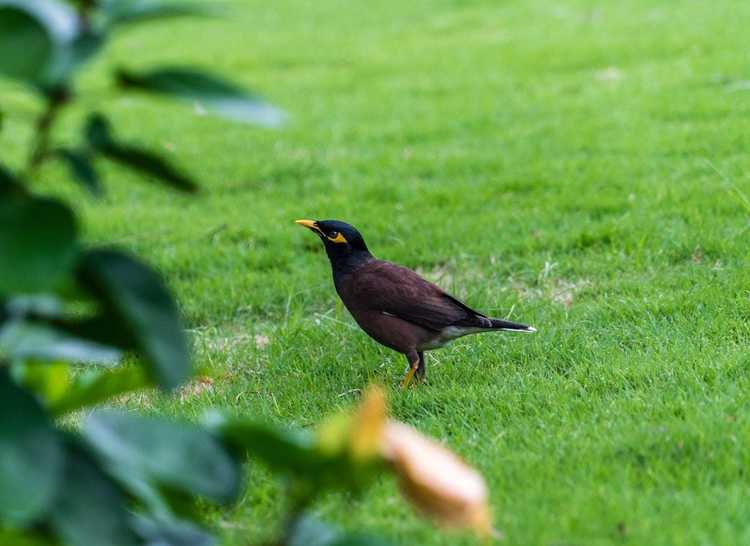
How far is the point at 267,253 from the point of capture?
7.11m

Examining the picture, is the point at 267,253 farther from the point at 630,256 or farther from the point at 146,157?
the point at 146,157

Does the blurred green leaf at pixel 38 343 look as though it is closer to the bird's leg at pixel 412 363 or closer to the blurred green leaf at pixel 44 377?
the blurred green leaf at pixel 44 377

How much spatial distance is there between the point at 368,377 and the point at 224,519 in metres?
1.88

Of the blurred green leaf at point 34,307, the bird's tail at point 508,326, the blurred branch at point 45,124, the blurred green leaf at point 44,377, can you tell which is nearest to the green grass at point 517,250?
the blurred branch at point 45,124

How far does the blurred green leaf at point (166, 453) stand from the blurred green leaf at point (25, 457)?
10 centimetres

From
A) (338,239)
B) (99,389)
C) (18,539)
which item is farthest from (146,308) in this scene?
(338,239)

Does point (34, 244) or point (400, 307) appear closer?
point (34, 244)

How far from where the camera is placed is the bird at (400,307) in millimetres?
5258

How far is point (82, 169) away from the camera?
2.11 metres

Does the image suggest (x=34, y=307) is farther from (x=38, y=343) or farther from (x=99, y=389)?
(x=99, y=389)

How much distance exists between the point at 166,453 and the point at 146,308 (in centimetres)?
27

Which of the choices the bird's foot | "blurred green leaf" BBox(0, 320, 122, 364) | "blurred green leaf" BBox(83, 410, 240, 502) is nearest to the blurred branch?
"blurred green leaf" BBox(0, 320, 122, 364)

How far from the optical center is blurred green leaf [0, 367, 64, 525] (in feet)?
6.13

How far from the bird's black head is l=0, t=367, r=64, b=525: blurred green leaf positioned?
3.64 metres
